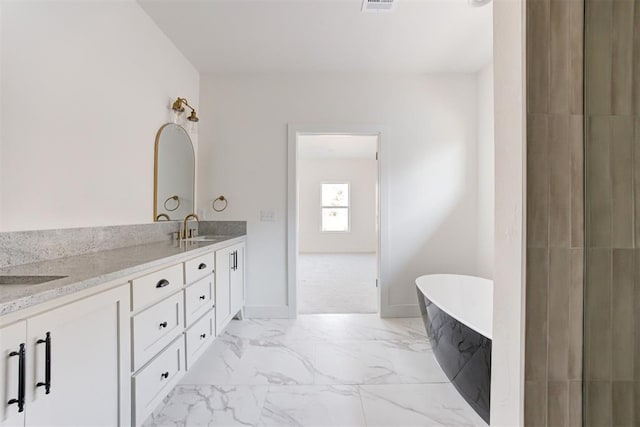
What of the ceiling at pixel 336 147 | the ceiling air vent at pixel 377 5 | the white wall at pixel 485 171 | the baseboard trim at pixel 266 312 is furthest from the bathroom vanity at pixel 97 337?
the ceiling at pixel 336 147

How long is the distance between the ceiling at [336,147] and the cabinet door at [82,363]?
4594mm

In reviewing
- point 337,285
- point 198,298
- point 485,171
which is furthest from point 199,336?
point 485,171

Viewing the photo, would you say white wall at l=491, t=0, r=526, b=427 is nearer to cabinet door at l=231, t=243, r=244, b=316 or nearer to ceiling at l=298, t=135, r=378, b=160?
cabinet door at l=231, t=243, r=244, b=316

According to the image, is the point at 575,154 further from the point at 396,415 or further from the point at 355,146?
the point at 355,146

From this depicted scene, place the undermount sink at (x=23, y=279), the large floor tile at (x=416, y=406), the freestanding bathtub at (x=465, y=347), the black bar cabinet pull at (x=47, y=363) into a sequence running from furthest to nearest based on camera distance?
1. the large floor tile at (x=416, y=406)
2. the freestanding bathtub at (x=465, y=347)
3. the undermount sink at (x=23, y=279)
4. the black bar cabinet pull at (x=47, y=363)

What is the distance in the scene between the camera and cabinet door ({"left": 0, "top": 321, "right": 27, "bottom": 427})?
0.74 m

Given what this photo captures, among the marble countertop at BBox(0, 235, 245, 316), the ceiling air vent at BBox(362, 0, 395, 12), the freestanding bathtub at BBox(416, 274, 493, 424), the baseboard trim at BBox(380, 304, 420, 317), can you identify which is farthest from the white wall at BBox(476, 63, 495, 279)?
the marble countertop at BBox(0, 235, 245, 316)

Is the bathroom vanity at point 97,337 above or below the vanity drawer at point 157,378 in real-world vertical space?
above

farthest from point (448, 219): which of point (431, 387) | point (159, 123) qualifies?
point (159, 123)

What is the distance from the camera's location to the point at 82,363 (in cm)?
98

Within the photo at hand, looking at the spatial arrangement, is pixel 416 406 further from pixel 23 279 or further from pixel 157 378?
pixel 23 279

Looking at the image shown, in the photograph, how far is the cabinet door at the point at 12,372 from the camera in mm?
737

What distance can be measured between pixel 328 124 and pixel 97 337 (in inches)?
103

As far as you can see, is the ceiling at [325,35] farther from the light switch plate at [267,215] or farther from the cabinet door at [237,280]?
the cabinet door at [237,280]
